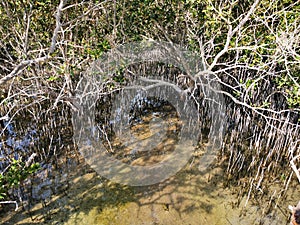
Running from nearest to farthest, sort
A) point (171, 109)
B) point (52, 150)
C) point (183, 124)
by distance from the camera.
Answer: point (52, 150), point (183, 124), point (171, 109)

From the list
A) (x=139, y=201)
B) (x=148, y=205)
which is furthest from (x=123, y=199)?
(x=148, y=205)

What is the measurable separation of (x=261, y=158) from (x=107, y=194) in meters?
2.24

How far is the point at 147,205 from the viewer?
3199mm

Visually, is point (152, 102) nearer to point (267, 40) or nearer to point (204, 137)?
point (204, 137)

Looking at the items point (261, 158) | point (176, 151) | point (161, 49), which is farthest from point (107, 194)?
point (161, 49)

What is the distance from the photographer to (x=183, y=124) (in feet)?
16.0

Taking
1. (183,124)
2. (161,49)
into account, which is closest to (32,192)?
(183,124)

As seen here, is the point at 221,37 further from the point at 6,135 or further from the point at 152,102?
the point at 6,135

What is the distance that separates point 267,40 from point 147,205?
2.51 meters

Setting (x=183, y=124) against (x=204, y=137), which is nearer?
(x=204, y=137)

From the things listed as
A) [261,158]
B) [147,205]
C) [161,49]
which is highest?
[161,49]

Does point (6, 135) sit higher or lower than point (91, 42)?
lower

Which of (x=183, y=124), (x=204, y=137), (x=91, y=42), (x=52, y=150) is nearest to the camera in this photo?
(x=91, y=42)

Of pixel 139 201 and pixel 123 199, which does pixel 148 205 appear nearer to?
pixel 139 201
